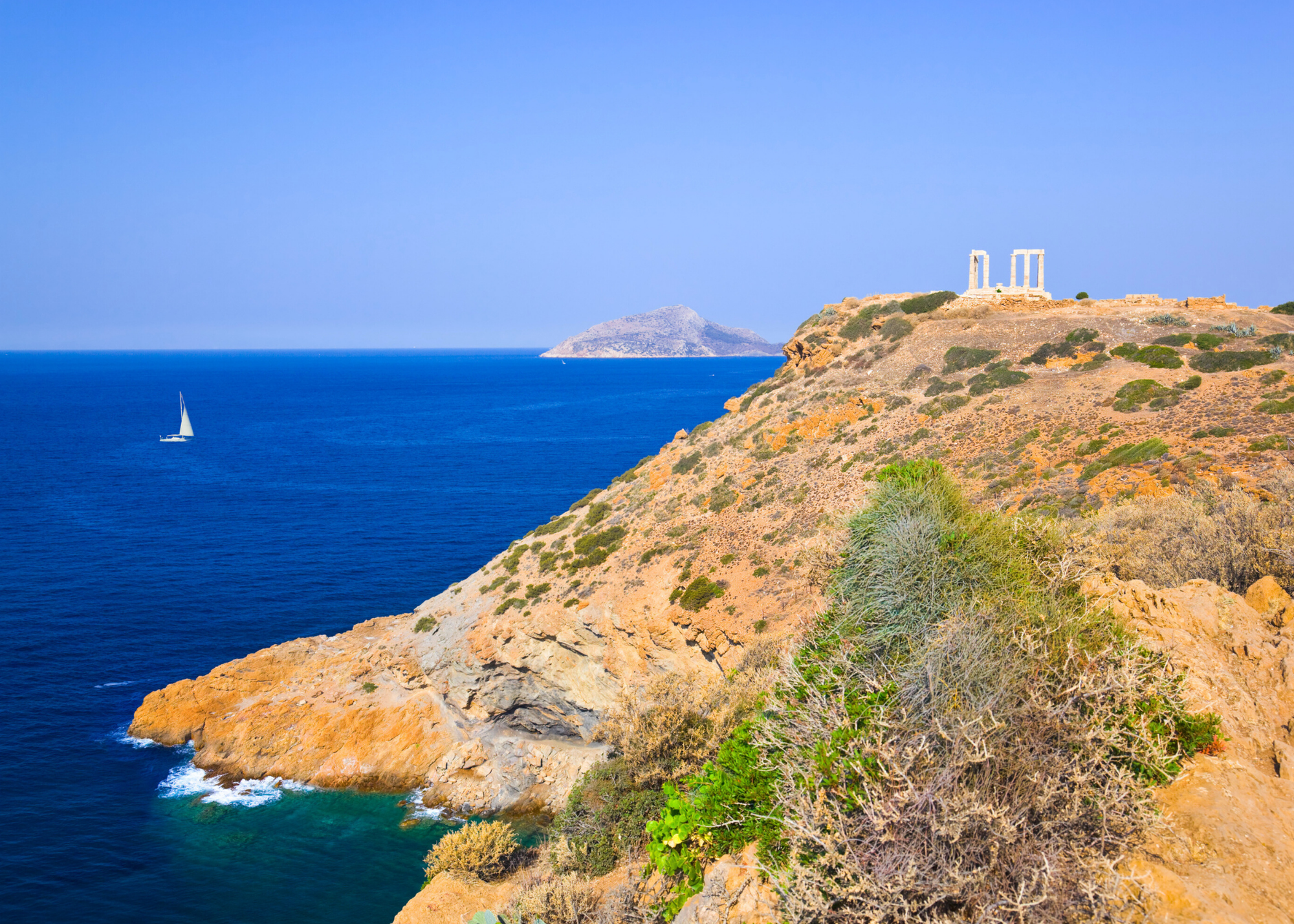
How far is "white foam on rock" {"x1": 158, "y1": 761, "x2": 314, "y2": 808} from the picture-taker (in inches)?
1137

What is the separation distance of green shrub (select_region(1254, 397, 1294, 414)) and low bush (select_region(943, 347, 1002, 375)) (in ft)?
40.1

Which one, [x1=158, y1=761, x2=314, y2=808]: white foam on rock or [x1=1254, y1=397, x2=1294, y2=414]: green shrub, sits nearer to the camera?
[x1=1254, y1=397, x2=1294, y2=414]: green shrub

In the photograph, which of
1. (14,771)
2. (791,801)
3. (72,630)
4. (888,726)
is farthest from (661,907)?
(72,630)

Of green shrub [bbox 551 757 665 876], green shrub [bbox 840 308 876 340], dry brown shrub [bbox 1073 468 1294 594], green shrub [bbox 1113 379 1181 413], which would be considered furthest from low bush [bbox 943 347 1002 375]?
green shrub [bbox 551 757 665 876]

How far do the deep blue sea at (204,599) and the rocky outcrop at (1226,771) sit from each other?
2186cm

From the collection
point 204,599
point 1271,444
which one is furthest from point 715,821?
point 204,599

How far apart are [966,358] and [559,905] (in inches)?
1244

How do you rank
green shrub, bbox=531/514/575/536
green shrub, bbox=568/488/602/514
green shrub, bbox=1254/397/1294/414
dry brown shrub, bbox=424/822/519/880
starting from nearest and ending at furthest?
dry brown shrub, bbox=424/822/519/880 < green shrub, bbox=1254/397/1294/414 < green shrub, bbox=531/514/575/536 < green shrub, bbox=568/488/602/514

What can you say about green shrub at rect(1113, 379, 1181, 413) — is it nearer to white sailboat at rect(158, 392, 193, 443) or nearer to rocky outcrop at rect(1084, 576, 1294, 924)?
rocky outcrop at rect(1084, 576, 1294, 924)

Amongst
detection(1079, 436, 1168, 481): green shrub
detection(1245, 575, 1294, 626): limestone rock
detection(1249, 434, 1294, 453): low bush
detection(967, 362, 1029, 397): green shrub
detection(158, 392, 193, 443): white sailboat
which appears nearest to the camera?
detection(1245, 575, 1294, 626): limestone rock

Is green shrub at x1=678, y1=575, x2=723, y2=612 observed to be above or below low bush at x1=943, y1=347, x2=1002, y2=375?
below

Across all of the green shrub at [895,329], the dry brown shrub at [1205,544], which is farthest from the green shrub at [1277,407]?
the green shrub at [895,329]

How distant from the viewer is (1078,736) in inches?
285

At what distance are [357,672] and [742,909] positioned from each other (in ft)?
99.5
